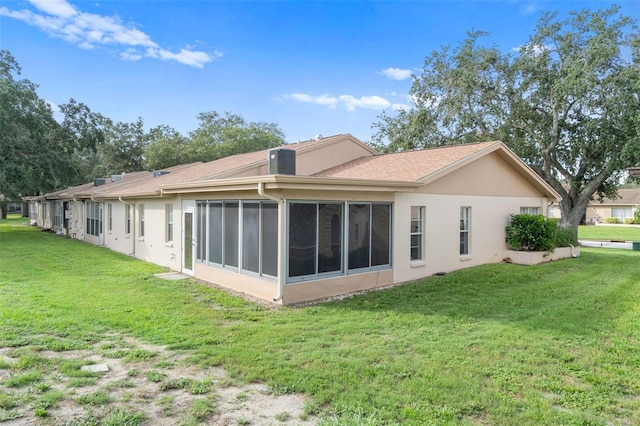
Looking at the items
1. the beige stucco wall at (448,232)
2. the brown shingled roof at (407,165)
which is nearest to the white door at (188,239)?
→ the brown shingled roof at (407,165)

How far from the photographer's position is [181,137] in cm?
4456

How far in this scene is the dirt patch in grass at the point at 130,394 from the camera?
3689mm

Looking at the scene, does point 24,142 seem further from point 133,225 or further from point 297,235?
point 297,235

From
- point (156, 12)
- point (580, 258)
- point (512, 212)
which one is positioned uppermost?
point (156, 12)

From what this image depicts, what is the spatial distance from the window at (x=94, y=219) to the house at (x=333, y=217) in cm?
369

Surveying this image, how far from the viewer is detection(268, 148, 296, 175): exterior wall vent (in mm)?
8641

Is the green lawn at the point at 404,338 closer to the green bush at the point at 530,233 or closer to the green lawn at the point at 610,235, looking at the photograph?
the green bush at the point at 530,233

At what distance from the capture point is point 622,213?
165ft

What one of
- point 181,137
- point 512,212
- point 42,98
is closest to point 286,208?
point 512,212

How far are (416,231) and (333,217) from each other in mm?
3143

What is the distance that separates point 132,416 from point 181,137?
44.3 m

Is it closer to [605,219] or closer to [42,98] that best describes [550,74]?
[42,98]

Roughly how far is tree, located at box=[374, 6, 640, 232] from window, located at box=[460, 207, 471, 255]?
35.6ft

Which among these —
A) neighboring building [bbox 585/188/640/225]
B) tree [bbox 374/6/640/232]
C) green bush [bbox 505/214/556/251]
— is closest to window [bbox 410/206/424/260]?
green bush [bbox 505/214/556/251]
